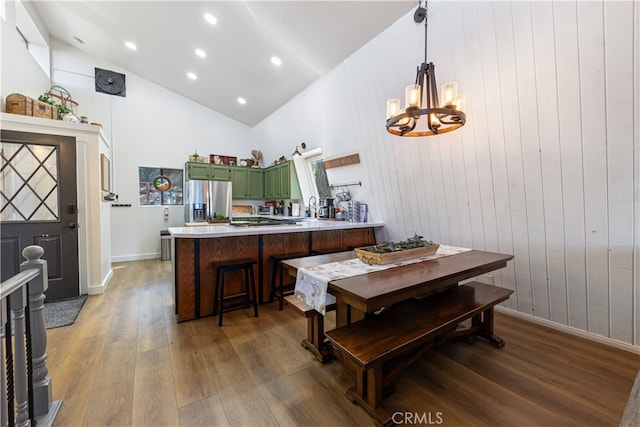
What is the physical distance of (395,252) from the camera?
201cm

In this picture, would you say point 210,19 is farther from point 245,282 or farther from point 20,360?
point 20,360

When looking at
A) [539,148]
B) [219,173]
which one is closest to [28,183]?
[219,173]

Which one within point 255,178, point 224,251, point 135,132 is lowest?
point 224,251

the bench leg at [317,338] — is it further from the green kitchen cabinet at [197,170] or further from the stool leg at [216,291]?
the green kitchen cabinet at [197,170]

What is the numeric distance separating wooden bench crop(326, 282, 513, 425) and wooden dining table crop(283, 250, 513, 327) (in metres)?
0.15

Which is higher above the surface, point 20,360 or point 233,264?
point 233,264

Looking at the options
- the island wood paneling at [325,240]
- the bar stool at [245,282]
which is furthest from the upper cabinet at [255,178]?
the bar stool at [245,282]

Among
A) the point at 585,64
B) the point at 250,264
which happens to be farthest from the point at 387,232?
the point at 585,64

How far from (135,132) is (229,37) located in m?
3.21

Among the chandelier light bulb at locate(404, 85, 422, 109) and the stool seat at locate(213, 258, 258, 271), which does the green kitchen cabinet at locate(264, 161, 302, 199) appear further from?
the chandelier light bulb at locate(404, 85, 422, 109)

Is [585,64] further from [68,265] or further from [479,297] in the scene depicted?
[68,265]

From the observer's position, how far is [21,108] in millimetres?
2850

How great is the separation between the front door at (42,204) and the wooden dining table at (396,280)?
310cm

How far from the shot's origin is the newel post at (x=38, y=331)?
1.37 m
